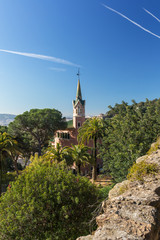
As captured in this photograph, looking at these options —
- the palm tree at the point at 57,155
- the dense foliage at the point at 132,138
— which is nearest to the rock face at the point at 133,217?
the dense foliage at the point at 132,138

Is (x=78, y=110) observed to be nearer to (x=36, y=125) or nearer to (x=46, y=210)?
(x=36, y=125)

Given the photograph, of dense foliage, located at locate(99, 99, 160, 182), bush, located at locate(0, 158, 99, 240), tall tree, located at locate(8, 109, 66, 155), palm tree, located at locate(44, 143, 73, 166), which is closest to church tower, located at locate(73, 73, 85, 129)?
tall tree, located at locate(8, 109, 66, 155)

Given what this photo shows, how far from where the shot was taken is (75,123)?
3238cm

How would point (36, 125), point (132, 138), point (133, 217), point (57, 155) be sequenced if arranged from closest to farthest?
point (133, 217) < point (132, 138) < point (57, 155) < point (36, 125)

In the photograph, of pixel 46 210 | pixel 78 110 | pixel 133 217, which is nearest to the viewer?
pixel 133 217

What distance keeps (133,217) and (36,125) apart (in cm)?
3253

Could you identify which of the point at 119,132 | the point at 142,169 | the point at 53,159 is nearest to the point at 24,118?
the point at 53,159

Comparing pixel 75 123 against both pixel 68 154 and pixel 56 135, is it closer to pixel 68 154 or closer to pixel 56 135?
pixel 56 135

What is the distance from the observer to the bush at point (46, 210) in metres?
7.23

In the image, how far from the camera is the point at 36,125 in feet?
110

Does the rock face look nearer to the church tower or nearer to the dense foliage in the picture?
the dense foliage

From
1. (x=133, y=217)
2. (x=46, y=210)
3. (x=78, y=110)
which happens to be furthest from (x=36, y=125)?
(x=133, y=217)

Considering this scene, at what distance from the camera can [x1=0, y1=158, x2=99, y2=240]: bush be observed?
723cm

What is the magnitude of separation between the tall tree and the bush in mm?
24018
